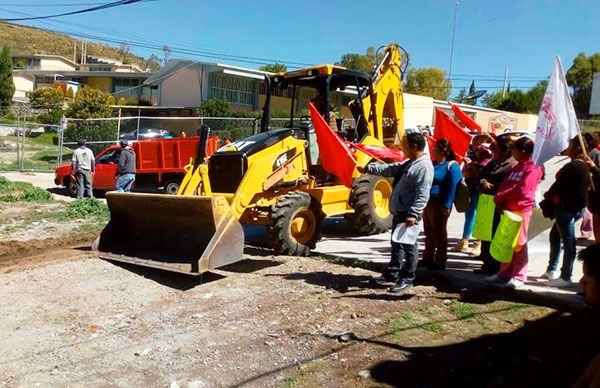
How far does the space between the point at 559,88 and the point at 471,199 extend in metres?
2.78

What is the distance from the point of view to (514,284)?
6.02 meters

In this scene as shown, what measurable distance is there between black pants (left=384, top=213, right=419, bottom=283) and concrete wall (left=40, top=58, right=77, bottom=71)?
97.6 metres

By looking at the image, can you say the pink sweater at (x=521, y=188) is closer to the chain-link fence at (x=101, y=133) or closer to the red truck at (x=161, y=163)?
the red truck at (x=161, y=163)

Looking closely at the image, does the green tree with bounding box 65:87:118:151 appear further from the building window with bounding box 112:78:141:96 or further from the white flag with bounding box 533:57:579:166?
the white flag with bounding box 533:57:579:166

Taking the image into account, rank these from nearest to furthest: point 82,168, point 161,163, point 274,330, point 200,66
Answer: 1. point 274,330
2. point 82,168
3. point 161,163
4. point 200,66

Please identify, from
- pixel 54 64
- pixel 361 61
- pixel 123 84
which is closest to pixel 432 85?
pixel 361 61

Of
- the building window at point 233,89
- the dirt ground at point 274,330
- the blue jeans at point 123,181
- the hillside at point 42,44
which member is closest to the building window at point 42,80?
the building window at point 233,89

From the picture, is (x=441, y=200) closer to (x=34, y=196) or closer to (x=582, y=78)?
(x=34, y=196)

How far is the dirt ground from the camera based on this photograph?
4406mm

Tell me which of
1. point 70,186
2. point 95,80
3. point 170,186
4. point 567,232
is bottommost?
point 70,186

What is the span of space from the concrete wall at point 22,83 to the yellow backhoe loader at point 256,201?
228 feet

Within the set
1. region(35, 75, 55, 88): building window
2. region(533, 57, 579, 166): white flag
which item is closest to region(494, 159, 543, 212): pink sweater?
region(533, 57, 579, 166): white flag

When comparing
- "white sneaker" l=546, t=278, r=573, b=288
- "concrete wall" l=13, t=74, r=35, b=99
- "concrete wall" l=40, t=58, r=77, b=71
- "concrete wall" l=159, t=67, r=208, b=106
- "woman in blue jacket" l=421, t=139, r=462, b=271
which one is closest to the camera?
"white sneaker" l=546, t=278, r=573, b=288

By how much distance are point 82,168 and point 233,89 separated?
26811 millimetres
